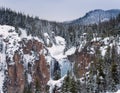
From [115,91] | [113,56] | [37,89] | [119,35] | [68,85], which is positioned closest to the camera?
[115,91]

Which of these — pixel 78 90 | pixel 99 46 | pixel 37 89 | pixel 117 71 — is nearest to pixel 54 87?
pixel 37 89

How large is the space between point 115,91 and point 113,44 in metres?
73.4

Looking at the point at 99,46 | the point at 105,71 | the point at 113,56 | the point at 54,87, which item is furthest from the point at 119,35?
the point at 105,71

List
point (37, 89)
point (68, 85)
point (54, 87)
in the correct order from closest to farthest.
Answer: point (68, 85), point (37, 89), point (54, 87)

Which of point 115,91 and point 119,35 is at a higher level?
point 119,35

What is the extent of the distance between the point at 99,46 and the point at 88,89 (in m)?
79.8

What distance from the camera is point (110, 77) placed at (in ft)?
374

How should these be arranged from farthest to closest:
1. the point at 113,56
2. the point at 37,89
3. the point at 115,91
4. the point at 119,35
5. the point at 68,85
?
the point at 119,35 < the point at 113,56 < the point at 37,89 < the point at 68,85 < the point at 115,91

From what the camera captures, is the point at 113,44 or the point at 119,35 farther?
the point at 119,35

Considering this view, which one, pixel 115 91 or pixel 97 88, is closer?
pixel 115 91

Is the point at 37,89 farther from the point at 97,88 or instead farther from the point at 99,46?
the point at 99,46

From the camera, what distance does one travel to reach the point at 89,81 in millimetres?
121000

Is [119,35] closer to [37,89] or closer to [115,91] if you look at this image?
[37,89]

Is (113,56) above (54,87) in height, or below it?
above
